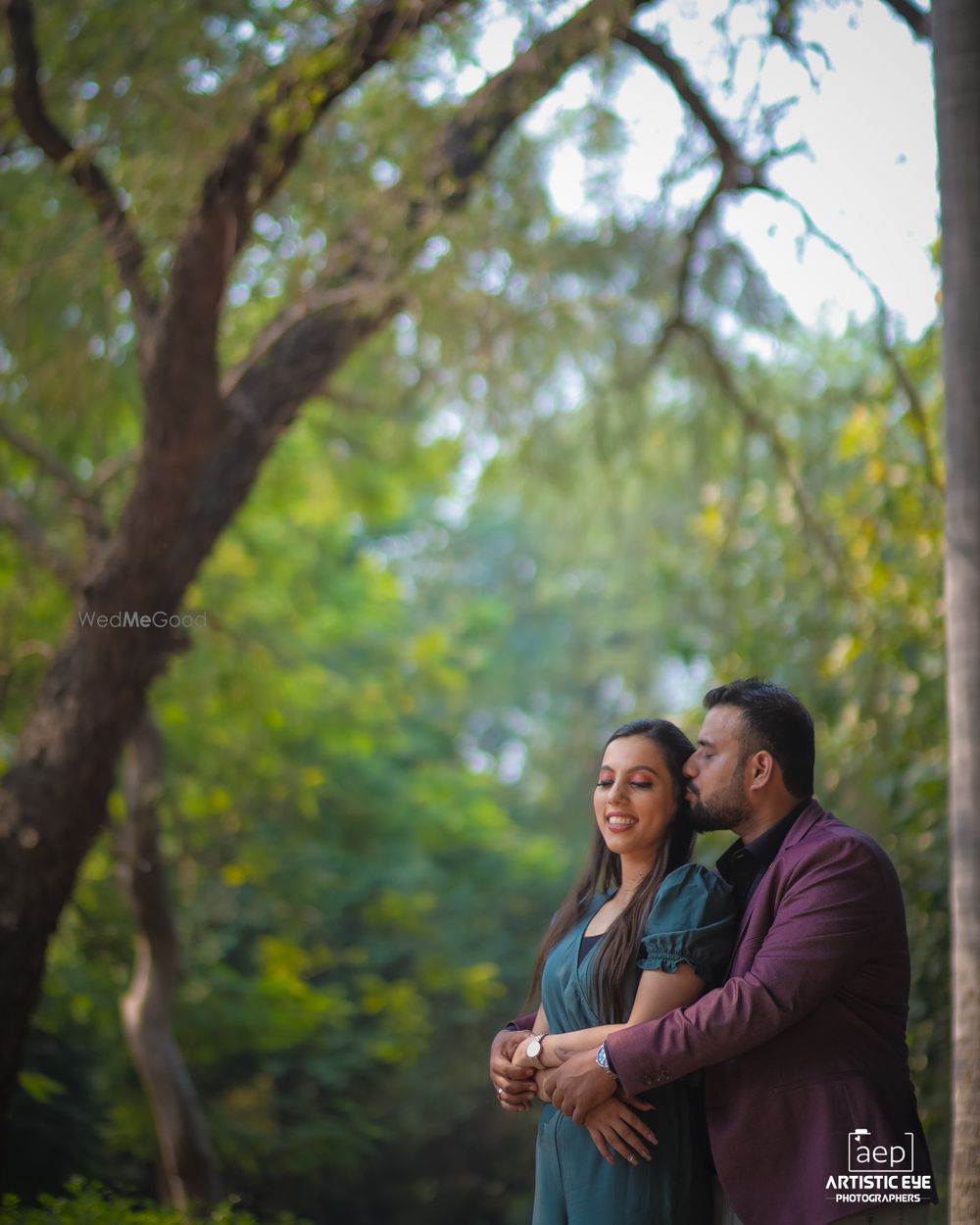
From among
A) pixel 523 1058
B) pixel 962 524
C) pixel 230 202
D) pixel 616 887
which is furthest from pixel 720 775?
pixel 230 202

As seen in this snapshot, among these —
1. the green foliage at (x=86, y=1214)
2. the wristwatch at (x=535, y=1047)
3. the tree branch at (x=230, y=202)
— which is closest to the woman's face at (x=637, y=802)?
the wristwatch at (x=535, y=1047)

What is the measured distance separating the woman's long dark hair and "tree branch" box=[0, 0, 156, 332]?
3067 mm

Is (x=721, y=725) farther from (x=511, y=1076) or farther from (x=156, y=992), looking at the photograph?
(x=156, y=992)

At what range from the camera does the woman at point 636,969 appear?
2.28 m

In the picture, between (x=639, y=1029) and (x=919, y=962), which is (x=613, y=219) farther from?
(x=639, y=1029)

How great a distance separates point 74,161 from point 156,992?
445 centimetres

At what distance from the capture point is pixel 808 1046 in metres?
Answer: 2.21

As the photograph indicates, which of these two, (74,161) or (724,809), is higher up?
(74,161)

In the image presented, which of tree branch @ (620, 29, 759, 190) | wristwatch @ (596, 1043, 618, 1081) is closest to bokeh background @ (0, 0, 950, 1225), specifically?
tree branch @ (620, 29, 759, 190)

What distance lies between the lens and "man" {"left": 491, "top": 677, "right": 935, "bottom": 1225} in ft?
6.98

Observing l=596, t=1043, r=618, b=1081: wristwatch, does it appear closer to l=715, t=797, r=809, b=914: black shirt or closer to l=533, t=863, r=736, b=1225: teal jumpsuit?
l=533, t=863, r=736, b=1225: teal jumpsuit

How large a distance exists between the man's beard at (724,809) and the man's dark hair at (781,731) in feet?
0.25

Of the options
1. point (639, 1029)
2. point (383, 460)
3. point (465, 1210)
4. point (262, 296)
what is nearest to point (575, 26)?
point (262, 296)

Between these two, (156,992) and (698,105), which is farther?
(156,992)
